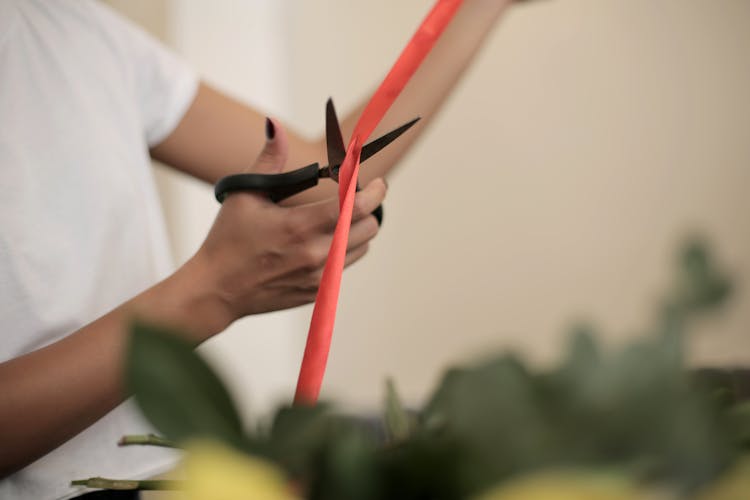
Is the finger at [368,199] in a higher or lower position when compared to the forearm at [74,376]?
higher

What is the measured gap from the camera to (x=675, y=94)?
1.21 m

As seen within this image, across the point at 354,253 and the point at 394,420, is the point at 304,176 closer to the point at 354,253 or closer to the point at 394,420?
the point at 354,253

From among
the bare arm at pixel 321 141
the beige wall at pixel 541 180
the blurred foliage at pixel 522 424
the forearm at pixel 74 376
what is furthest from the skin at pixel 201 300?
the beige wall at pixel 541 180

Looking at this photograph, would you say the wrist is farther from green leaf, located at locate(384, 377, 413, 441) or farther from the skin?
green leaf, located at locate(384, 377, 413, 441)

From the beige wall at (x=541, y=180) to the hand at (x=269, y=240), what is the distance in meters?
0.82

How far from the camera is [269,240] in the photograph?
40cm

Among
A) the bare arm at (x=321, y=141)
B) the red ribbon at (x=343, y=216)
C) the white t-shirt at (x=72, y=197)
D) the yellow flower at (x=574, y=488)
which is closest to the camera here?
the yellow flower at (x=574, y=488)

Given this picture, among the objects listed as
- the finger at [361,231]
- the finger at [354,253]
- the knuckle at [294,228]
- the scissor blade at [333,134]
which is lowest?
the knuckle at [294,228]

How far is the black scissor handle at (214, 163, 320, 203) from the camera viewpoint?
0.36 m

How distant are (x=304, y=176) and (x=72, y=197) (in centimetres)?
23

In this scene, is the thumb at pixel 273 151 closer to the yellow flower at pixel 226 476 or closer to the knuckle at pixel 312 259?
the knuckle at pixel 312 259

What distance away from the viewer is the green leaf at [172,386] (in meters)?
0.10

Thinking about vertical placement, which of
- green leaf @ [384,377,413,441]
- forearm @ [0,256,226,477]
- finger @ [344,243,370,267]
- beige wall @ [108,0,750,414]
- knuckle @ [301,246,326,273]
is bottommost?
forearm @ [0,256,226,477]

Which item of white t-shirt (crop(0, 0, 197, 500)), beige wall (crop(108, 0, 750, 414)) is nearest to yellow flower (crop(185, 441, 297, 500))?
white t-shirt (crop(0, 0, 197, 500))
